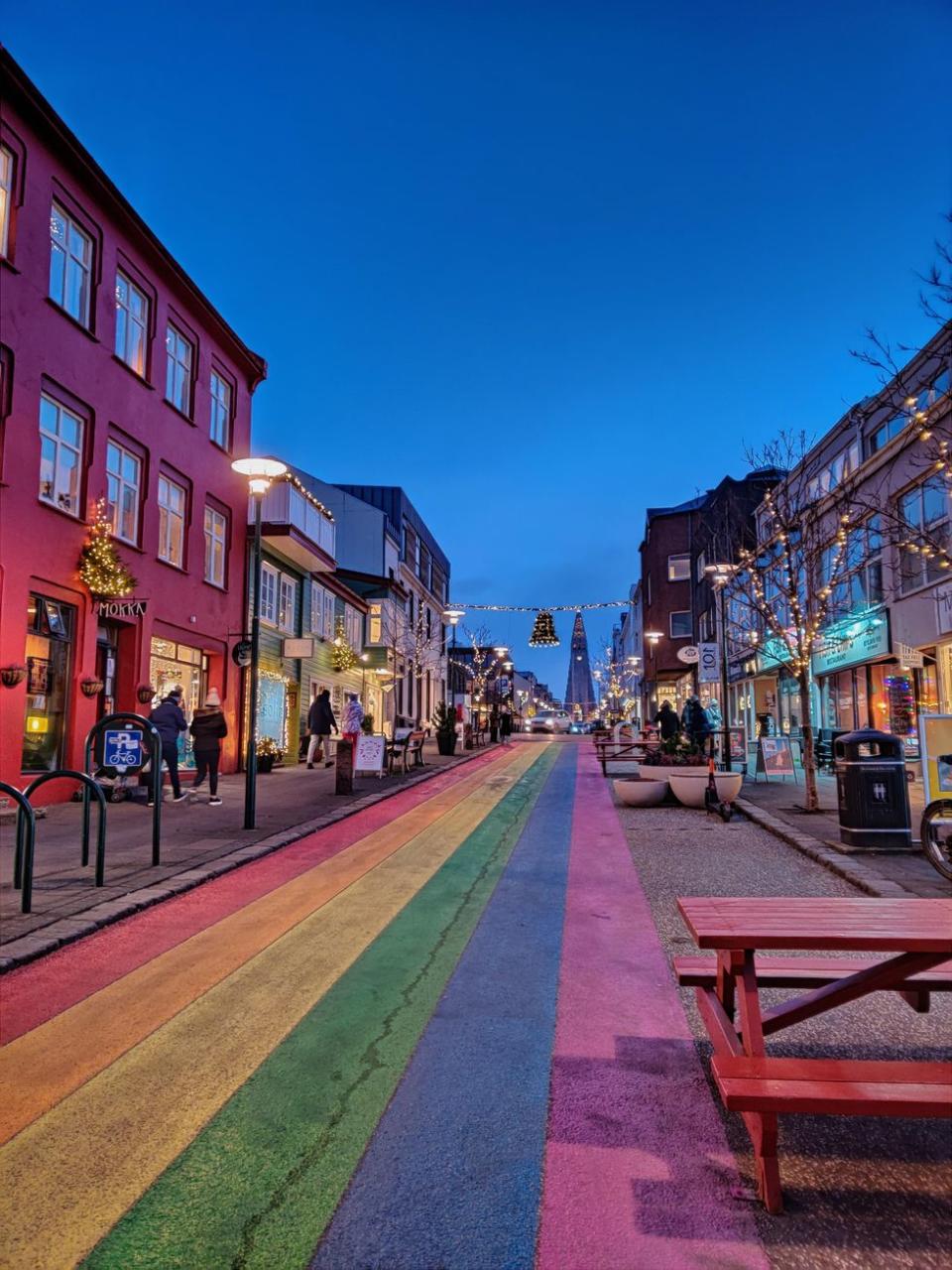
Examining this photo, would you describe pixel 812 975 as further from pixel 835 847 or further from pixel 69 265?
pixel 69 265

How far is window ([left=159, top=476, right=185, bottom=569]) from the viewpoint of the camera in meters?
18.7

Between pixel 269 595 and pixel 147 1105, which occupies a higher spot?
pixel 269 595

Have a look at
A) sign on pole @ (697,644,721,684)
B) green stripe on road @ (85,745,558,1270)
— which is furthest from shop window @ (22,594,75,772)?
sign on pole @ (697,644,721,684)

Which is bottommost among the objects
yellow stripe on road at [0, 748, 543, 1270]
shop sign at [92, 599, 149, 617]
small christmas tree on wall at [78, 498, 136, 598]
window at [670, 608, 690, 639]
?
yellow stripe on road at [0, 748, 543, 1270]

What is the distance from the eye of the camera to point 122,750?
35.4ft

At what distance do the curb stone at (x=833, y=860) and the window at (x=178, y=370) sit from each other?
49.7 feet

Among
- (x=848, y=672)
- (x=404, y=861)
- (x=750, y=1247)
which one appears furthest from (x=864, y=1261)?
(x=848, y=672)

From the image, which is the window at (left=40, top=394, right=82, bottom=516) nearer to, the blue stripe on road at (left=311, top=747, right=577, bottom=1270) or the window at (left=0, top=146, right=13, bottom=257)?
the window at (left=0, top=146, right=13, bottom=257)

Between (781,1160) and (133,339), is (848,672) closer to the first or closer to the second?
(133,339)

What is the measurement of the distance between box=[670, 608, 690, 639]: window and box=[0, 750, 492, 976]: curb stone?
48357 millimetres

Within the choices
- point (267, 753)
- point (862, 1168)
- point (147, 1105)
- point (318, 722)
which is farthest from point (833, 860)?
point (318, 722)

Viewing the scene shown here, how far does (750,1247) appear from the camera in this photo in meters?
2.53

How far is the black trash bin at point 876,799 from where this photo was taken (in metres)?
9.25

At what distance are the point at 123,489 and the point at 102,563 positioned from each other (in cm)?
248
